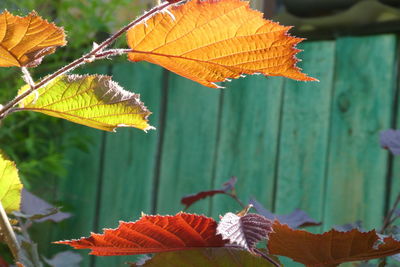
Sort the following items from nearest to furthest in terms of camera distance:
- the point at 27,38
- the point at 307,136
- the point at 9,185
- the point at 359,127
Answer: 1. the point at 27,38
2. the point at 9,185
3. the point at 359,127
4. the point at 307,136

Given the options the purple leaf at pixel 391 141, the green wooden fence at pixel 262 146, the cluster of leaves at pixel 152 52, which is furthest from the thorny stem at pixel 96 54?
the green wooden fence at pixel 262 146

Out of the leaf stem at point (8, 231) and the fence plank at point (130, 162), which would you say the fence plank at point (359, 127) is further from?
the leaf stem at point (8, 231)

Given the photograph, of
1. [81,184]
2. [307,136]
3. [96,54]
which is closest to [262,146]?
[307,136]

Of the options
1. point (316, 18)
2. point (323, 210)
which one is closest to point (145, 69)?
point (316, 18)

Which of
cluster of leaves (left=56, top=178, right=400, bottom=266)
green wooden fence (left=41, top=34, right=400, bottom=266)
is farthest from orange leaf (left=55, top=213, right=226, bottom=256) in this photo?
green wooden fence (left=41, top=34, right=400, bottom=266)

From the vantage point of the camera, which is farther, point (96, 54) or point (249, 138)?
point (249, 138)

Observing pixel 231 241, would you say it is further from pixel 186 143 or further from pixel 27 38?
pixel 186 143
